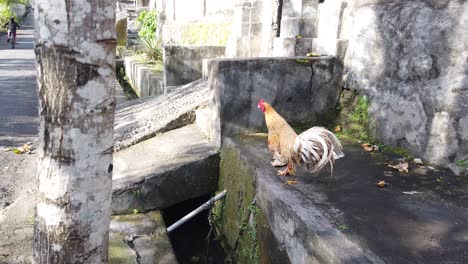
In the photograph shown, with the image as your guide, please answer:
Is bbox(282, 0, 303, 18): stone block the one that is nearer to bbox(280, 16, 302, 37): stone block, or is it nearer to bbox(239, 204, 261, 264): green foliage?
bbox(280, 16, 302, 37): stone block

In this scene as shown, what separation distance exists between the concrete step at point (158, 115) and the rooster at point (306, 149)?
206cm

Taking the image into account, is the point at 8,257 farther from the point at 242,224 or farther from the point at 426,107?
the point at 426,107

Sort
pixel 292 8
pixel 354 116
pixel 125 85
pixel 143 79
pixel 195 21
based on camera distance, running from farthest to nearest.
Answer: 1. pixel 125 85
2. pixel 195 21
3. pixel 143 79
4. pixel 292 8
5. pixel 354 116

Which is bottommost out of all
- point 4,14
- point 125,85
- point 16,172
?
point 16,172

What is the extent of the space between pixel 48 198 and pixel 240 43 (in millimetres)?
5802

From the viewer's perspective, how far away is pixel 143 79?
31.0 feet

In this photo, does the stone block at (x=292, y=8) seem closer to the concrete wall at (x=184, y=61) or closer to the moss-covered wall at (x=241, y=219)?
the concrete wall at (x=184, y=61)

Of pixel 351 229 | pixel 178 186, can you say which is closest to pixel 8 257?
pixel 178 186

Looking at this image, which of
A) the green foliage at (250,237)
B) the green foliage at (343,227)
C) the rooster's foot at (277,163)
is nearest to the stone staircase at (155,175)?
the green foliage at (250,237)

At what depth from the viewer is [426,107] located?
353cm

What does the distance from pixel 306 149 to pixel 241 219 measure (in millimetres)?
934

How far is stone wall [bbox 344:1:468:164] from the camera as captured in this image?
3285 millimetres

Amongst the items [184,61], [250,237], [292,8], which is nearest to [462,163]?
[250,237]

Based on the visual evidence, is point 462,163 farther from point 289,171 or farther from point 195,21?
point 195,21
